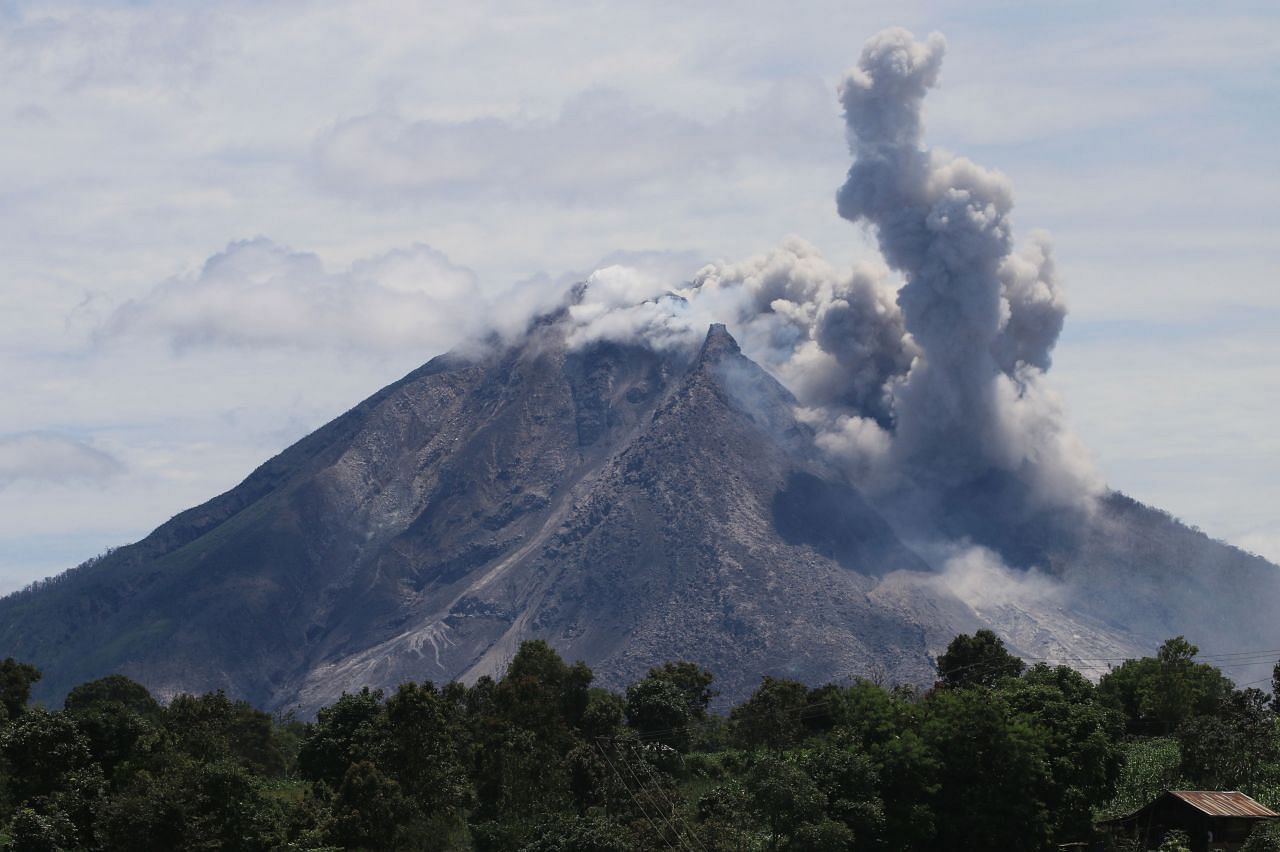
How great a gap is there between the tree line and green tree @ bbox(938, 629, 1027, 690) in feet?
88.4

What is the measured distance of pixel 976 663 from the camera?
157000mm

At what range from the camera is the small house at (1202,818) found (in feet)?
304

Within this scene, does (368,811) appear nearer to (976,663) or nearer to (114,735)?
(114,735)

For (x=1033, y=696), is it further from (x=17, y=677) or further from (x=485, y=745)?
(x=17, y=677)

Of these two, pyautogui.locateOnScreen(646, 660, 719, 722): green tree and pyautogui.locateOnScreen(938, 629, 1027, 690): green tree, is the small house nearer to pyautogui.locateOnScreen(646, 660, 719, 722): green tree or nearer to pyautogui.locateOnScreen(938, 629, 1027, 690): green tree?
pyautogui.locateOnScreen(938, 629, 1027, 690): green tree

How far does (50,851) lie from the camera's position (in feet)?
294

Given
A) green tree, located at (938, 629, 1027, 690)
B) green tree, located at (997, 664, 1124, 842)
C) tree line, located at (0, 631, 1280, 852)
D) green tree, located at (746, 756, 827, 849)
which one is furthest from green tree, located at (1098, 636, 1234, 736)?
green tree, located at (746, 756, 827, 849)

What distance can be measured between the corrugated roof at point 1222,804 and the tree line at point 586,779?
6.97m

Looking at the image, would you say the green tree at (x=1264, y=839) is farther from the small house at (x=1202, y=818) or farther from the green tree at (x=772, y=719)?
the green tree at (x=772, y=719)

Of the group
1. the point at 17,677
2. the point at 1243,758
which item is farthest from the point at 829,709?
the point at 17,677

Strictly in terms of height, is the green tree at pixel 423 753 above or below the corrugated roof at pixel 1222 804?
above

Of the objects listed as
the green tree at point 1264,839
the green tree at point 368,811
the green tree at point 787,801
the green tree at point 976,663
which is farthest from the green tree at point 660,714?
the green tree at point 1264,839

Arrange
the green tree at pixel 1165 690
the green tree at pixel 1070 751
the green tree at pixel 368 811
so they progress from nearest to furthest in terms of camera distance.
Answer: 1. the green tree at pixel 368 811
2. the green tree at pixel 1070 751
3. the green tree at pixel 1165 690

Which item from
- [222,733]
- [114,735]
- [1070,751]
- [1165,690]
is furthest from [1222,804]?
[222,733]
